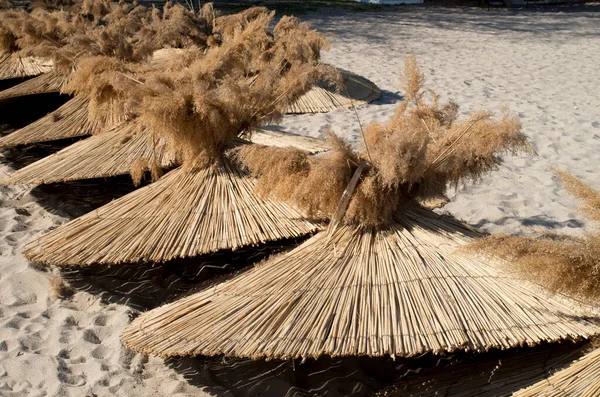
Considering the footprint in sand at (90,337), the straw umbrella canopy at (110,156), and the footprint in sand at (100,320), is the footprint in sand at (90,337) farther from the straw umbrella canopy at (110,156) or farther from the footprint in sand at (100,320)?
the straw umbrella canopy at (110,156)

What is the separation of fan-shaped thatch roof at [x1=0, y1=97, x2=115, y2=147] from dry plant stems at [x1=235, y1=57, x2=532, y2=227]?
1597mm

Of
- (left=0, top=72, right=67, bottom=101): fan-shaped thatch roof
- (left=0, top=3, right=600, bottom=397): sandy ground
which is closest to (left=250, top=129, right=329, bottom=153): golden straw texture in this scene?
(left=0, top=3, right=600, bottom=397): sandy ground

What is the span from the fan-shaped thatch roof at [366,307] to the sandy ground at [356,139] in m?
0.24

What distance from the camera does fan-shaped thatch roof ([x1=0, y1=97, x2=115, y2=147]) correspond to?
11.4 ft

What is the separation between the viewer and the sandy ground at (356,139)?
199 cm

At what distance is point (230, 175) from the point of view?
102 inches

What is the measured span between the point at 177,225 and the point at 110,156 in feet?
2.79

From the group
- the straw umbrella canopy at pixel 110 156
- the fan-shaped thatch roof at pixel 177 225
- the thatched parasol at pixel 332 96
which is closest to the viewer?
the fan-shaped thatch roof at pixel 177 225

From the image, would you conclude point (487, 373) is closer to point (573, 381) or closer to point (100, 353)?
point (573, 381)

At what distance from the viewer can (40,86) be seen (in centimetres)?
411

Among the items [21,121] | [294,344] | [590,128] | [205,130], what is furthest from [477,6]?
[294,344]

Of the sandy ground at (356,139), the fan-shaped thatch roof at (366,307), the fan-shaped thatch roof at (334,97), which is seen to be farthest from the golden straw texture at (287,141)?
the fan-shaped thatch roof at (334,97)

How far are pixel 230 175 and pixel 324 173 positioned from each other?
0.70m

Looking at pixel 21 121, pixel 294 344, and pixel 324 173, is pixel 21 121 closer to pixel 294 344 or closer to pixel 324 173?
pixel 324 173
